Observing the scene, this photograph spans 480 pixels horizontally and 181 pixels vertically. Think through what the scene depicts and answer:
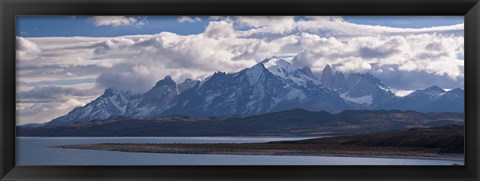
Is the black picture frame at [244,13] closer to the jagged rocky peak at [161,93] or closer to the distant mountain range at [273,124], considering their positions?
the distant mountain range at [273,124]

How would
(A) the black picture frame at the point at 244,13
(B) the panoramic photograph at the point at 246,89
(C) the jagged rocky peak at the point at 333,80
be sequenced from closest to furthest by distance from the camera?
(A) the black picture frame at the point at 244,13, (B) the panoramic photograph at the point at 246,89, (C) the jagged rocky peak at the point at 333,80

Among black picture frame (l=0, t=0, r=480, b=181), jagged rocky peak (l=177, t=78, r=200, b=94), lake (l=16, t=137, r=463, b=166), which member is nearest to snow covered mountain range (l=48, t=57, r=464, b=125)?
jagged rocky peak (l=177, t=78, r=200, b=94)


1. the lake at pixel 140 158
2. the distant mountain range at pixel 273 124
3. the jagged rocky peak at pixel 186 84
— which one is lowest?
the lake at pixel 140 158

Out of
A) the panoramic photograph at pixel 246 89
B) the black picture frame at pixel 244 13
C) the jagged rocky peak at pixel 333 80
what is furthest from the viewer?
the jagged rocky peak at pixel 333 80

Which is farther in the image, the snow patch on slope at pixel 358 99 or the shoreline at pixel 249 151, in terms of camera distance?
the snow patch on slope at pixel 358 99

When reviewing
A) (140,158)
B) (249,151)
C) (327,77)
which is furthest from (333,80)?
(140,158)

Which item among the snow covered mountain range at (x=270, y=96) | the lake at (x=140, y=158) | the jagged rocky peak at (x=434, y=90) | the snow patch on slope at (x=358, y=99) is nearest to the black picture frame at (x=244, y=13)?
the lake at (x=140, y=158)

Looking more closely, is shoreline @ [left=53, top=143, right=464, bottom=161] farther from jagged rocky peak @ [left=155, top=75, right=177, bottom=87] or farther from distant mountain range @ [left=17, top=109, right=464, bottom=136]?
jagged rocky peak @ [left=155, top=75, right=177, bottom=87]

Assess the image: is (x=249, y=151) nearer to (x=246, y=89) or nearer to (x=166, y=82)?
(x=246, y=89)
